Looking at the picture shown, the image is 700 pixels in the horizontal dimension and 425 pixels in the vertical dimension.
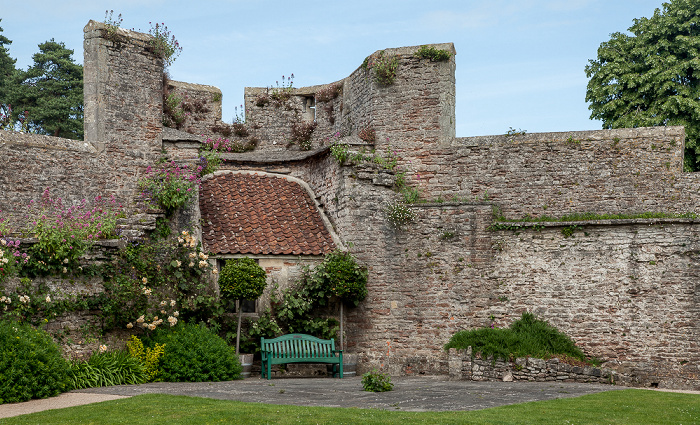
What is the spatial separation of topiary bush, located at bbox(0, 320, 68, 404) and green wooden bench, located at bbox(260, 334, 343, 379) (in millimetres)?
4212

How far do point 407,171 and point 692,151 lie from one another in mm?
9256

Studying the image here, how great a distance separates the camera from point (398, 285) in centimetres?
1580

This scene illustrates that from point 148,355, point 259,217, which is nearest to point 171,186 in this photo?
point 259,217

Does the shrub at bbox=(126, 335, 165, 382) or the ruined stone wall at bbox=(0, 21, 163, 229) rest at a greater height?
the ruined stone wall at bbox=(0, 21, 163, 229)

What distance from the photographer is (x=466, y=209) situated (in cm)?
1566

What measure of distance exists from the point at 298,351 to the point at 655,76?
539 inches

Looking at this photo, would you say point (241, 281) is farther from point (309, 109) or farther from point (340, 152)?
point (309, 109)

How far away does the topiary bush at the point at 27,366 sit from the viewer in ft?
33.9

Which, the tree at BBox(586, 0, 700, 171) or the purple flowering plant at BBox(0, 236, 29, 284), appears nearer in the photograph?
the purple flowering plant at BBox(0, 236, 29, 284)

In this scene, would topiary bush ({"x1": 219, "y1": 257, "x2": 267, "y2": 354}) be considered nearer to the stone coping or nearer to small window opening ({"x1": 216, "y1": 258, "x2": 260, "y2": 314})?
small window opening ({"x1": 216, "y1": 258, "x2": 260, "y2": 314})

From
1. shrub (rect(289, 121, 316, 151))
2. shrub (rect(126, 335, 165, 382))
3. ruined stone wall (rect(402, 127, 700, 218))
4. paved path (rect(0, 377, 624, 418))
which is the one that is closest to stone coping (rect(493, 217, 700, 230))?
ruined stone wall (rect(402, 127, 700, 218))

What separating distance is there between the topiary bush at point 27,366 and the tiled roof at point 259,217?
16.0ft

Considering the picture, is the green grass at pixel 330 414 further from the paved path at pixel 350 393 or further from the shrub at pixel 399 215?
the shrub at pixel 399 215

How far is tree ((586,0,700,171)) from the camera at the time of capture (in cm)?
2041
